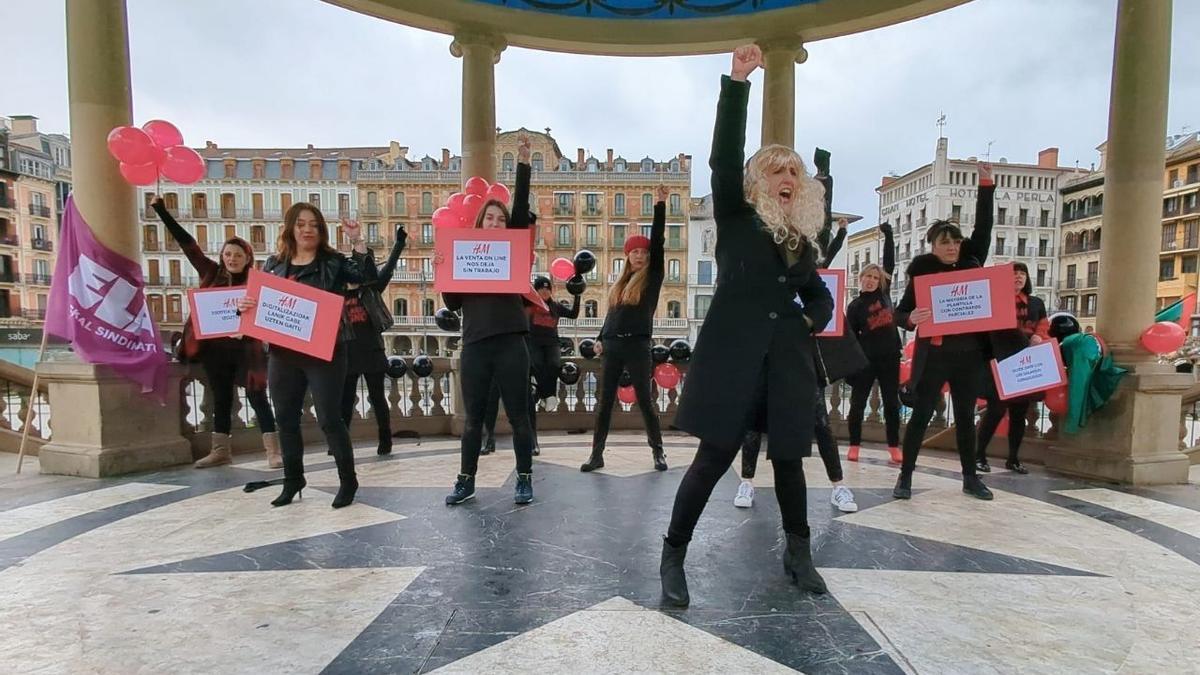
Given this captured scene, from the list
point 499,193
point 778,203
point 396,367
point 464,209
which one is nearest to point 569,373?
point 396,367


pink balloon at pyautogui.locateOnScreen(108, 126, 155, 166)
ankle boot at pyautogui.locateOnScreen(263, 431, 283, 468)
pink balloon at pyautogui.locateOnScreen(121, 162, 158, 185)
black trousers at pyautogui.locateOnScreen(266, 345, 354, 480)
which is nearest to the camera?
black trousers at pyautogui.locateOnScreen(266, 345, 354, 480)

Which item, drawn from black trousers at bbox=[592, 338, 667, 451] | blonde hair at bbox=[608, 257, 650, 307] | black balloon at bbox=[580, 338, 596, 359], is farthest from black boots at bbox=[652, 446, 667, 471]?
black balloon at bbox=[580, 338, 596, 359]

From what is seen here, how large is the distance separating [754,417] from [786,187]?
3.51ft

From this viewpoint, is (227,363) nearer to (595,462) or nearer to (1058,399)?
(595,462)

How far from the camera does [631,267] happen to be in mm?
5223

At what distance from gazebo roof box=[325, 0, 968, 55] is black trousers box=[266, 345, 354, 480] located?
183 inches

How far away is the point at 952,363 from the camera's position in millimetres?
4441

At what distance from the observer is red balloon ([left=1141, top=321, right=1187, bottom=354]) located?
16.3 ft

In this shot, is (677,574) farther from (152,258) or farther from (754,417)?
(152,258)

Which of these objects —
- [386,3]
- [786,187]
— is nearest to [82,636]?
[786,187]

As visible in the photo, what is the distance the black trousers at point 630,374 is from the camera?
5.15 metres

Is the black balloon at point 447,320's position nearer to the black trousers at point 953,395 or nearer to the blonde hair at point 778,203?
the blonde hair at point 778,203

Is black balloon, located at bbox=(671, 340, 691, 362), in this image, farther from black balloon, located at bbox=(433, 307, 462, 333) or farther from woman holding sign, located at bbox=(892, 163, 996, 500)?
woman holding sign, located at bbox=(892, 163, 996, 500)

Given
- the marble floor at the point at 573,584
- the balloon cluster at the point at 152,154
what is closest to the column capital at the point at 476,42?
the balloon cluster at the point at 152,154
